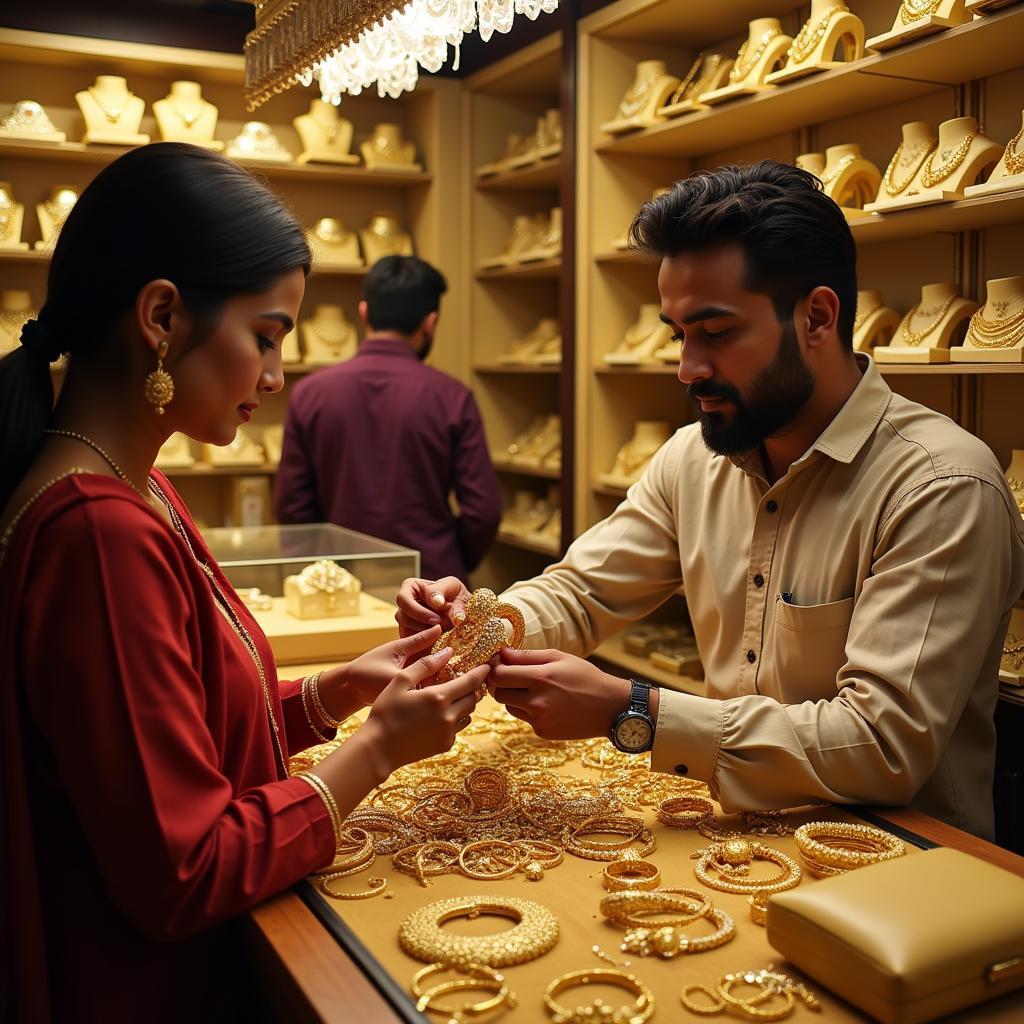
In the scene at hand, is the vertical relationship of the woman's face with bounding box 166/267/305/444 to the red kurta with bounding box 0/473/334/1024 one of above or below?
above

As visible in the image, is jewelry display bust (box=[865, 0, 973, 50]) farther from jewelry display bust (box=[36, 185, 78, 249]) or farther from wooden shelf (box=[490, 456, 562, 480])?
jewelry display bust (box=[36, 185, 78, 249])

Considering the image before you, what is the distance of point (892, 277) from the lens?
10.7 ft

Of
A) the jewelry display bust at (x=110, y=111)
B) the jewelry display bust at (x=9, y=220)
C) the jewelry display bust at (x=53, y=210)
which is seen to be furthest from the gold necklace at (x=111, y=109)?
the jewelry display bust at (x=9, y=220)

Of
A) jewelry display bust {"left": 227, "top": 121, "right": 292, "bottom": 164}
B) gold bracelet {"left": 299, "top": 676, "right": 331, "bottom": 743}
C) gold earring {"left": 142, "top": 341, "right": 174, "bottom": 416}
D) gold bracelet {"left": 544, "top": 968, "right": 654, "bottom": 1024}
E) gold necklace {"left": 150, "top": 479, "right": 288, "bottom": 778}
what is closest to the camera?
gold bracelet {"left": 544, "top": 968, "right": 654, "bottom": 1024}

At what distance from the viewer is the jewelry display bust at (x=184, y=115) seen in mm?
4621

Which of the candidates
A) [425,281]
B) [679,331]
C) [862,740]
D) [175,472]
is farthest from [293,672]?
[175,472]

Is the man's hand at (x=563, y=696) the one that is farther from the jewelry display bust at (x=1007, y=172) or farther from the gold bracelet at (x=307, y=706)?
the jewelry display bust at (x=1007, y=172)

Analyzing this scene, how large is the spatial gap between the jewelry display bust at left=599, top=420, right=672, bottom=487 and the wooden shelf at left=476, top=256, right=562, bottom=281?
778 millimetres

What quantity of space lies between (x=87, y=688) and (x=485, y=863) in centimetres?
52

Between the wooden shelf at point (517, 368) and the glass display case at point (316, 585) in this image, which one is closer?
the glass display case at point (316, 585)

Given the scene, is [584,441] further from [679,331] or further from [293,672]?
[679,331]

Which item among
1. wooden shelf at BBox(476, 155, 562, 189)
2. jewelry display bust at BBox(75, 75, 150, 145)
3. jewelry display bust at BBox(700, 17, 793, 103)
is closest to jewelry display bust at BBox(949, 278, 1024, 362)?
jewelry display bust at BBox(700, 17, 793, 103)

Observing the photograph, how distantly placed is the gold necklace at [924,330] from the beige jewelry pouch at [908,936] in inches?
77.0

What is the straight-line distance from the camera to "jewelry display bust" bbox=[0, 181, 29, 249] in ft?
14.5
